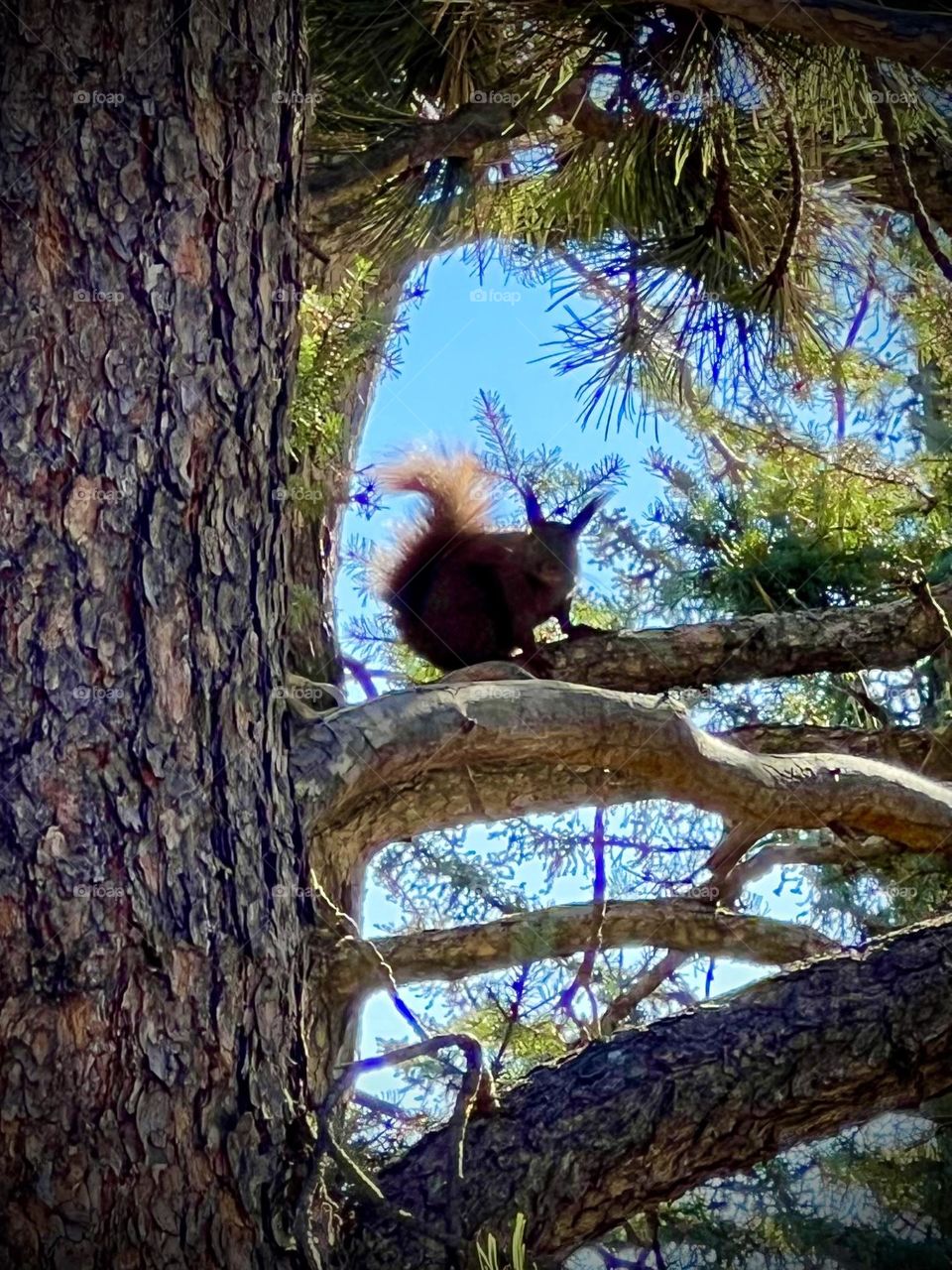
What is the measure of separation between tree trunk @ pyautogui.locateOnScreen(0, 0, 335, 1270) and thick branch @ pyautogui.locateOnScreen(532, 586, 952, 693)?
155 centimetres

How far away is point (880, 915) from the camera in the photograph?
3.32 meters

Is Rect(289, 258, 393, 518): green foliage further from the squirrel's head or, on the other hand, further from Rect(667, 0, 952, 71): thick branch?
the squirrel's head

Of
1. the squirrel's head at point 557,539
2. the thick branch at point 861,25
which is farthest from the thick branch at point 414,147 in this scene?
the squirrel's head at point 557,539

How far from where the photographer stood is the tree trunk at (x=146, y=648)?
55.5 inches

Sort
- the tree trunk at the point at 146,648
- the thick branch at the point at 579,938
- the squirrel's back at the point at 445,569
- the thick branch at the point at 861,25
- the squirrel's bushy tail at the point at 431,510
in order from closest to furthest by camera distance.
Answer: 1. the tree trunk at the point at 146,648
2. the thick branch at the point at 861,25
3. the thick branch at the point at 579,938
4. the squirrel's back at the point at 445,569
5. the squirrel's bushy tail at the point at 431,510

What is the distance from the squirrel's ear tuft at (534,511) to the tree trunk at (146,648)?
7.90 ft

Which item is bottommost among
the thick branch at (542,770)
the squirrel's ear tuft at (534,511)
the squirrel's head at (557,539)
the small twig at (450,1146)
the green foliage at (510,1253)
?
the green foliage at (510,1253)

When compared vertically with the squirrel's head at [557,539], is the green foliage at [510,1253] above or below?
below

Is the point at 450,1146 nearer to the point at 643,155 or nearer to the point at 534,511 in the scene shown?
the point at 643,155

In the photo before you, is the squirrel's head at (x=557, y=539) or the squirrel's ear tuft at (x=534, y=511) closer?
the squirrel's head at (x=557, y=539)

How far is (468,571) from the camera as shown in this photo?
3.95 meters

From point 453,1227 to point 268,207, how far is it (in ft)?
3.64

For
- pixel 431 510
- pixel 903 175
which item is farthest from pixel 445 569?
pixel 903 175

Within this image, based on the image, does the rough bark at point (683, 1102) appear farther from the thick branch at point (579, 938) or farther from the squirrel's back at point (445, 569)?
the squirrel's back at point (445, 569)
